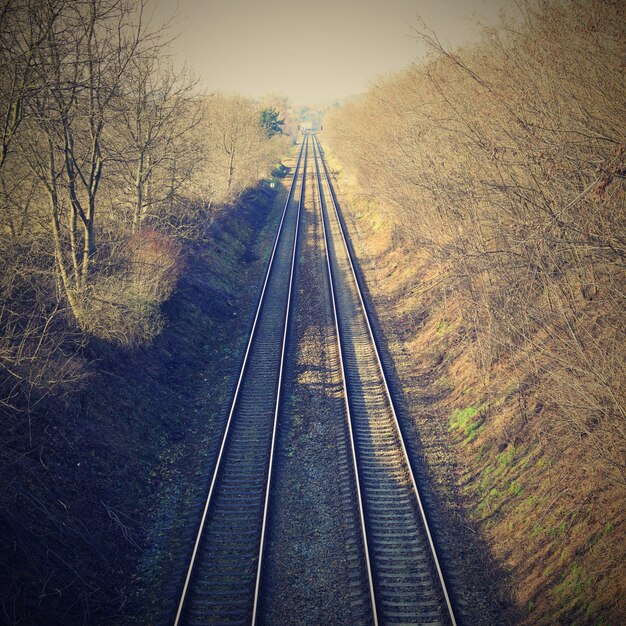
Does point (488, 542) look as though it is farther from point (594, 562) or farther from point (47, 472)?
point (47, 472)

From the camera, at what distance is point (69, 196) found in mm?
11094

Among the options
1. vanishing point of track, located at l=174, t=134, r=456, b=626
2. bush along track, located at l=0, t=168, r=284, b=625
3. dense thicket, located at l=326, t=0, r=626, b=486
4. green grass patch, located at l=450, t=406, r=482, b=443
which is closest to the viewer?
dense thicket, located at l=326, t=0, r=626, b=486

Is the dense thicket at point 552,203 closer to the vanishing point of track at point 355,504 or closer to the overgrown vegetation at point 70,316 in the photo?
the vanishing point of track at point 355,504

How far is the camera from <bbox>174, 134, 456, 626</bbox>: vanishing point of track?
713cm

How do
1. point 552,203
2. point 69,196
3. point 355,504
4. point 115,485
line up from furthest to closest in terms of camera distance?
point 69,196 → point 115,485 → point 355,504 → point 552,203

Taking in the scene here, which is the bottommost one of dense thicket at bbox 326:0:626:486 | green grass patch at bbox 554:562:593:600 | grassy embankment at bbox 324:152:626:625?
green grass patch at bbox 554:562:593:600

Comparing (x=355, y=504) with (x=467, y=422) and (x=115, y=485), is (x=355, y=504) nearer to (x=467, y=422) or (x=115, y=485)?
(x=467, y=422)

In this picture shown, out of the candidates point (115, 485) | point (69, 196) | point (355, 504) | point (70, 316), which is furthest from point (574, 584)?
point (69, 196)

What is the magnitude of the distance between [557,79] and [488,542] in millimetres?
9175

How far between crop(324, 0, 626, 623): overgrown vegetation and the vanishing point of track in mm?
1641

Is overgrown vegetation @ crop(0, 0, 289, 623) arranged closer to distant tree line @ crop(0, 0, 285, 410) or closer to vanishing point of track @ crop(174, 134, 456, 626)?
distant tree line @ crop(0, 0, 285, 410)

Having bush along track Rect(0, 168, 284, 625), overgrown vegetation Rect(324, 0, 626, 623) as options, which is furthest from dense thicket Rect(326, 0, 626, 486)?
bush along track Rect(0, 168, 284, 625)

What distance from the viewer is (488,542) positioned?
8203mm

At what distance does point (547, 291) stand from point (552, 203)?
5.59ft
